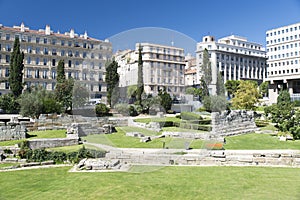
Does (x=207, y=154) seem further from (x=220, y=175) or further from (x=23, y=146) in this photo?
(x=23, y=146)

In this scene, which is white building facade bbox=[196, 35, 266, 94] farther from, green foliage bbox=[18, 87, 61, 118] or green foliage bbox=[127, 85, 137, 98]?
green foliage bbox=[127, 85, 137, 98]

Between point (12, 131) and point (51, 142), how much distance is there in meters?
3.86

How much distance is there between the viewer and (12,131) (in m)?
17.2

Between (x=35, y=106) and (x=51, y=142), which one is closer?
(x=51, y=142)

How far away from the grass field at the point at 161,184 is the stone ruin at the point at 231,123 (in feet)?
26.5

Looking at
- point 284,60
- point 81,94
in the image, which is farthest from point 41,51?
point 284,60

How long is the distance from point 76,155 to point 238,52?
7957cm

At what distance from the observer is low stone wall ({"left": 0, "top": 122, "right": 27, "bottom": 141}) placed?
55.9ft

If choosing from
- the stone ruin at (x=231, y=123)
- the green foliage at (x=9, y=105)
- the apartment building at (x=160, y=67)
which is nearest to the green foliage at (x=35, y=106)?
the green foliage at (x=9, y=105)

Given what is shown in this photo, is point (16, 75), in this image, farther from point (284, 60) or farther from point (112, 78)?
point (284, 60)

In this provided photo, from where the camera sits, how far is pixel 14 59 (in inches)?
1518

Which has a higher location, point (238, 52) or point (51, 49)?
point (238, 52)

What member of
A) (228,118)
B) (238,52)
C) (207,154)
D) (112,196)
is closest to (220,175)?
(207,154)

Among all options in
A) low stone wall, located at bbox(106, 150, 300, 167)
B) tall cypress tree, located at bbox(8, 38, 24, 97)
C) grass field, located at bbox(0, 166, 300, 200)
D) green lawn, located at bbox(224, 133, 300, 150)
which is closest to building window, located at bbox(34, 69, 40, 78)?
tall cypress tree, located at bbox(8, 38, 24, 97)
